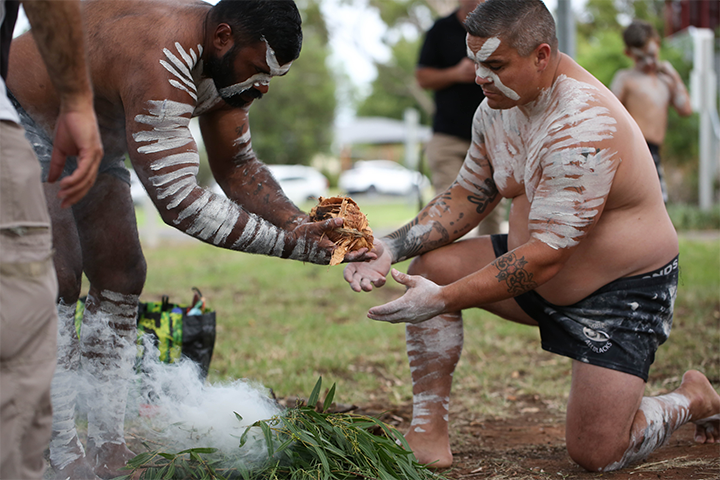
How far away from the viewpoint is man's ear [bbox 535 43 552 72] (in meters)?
2.28

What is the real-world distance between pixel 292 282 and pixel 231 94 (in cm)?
439

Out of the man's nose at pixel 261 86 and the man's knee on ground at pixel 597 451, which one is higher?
the man's nose at pixel 261 86

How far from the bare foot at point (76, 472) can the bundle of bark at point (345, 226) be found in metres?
1.07

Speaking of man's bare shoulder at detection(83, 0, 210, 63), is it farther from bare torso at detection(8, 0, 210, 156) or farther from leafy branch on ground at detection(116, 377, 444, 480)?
leafy branch on ground at detection(116, 377, 444, 480)

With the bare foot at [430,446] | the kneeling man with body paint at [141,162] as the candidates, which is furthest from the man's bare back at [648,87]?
the kneeling man with body paint at [141,162]

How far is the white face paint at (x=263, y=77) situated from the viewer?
2117 mm

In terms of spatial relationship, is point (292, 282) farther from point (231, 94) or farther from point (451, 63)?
point (231, 94)

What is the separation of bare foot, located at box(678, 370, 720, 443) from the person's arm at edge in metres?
2.37

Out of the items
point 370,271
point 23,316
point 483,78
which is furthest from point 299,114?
point 23,316

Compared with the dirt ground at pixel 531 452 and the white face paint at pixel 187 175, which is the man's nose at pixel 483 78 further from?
the dirt ground at pixel 531 452

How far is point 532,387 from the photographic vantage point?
3531 millimetres

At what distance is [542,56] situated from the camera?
90.7 inches

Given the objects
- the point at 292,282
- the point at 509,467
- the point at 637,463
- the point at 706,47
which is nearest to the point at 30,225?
the point at 509,467

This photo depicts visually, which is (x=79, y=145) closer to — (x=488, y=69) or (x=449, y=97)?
(x=488, y=69)
